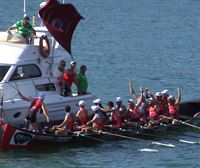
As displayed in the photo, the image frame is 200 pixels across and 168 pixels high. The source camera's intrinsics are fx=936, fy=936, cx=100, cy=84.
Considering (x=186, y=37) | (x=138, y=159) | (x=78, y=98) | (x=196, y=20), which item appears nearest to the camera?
(x=138, y=159)

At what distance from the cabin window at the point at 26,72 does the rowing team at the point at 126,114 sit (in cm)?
225

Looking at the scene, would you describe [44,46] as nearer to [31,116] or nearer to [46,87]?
[46,87]

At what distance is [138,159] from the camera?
1433 inches

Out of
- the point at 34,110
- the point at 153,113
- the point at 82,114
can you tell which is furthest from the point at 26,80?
the point at 153,113

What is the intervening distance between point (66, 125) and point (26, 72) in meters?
2.76

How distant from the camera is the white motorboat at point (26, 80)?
37000 mm

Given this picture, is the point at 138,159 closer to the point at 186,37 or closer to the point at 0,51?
the point at 0,51

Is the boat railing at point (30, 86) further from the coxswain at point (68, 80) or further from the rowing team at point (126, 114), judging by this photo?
the rowing team at point (126, 114)

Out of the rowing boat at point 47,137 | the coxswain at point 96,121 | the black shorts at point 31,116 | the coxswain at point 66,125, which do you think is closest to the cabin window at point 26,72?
the black shorts at point 31,116

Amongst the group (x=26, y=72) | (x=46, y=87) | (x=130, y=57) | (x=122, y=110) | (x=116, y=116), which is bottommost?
(x=130, y=57)

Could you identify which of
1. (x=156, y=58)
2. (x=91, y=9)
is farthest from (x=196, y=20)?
(x=156, y=58)

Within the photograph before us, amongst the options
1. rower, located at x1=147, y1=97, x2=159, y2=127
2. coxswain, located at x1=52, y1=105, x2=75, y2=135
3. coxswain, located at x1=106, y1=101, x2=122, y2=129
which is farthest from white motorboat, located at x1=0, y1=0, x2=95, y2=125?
rower, located at x1=147, y1=97, x2=159, y2=127

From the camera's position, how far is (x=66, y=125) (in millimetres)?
37156

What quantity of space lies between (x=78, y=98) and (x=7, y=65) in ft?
11.8
